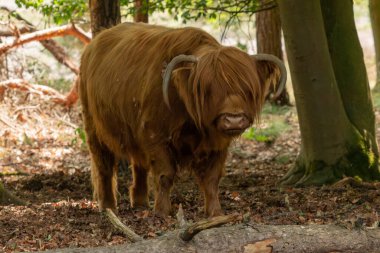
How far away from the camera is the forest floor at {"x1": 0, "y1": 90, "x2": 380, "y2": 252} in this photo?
6004 mm

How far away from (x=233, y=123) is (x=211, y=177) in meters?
1.03

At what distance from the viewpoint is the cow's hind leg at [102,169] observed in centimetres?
827

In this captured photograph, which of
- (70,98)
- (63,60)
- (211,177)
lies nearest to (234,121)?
(211,177)

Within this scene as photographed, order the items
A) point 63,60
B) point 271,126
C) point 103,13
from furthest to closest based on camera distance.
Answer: point 63,60 < point 271,126 < point 103,13

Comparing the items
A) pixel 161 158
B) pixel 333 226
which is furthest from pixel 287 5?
pixel 333 226

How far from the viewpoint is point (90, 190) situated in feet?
31.8

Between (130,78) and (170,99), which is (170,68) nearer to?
(170,99)

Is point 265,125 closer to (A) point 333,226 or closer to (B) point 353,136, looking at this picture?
(B) point 353,136

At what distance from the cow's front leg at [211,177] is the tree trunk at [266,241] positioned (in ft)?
7.22

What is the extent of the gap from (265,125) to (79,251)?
10454 mm

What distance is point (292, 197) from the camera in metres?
7.83

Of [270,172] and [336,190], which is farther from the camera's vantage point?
[270,172]

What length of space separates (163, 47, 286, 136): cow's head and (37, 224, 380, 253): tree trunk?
158 cm

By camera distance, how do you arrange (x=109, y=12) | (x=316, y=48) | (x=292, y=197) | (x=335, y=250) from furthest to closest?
(x=109, y=12)
(x=316, y=48)
(x=292, y=197)
(x=335, y=250)
